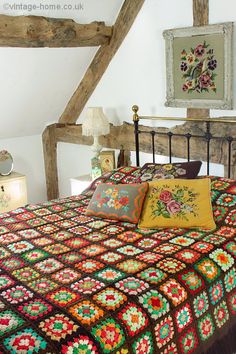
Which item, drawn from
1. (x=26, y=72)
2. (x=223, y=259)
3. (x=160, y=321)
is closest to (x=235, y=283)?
(x=223, y=259)

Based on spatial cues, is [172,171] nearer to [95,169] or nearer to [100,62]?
[95,169]

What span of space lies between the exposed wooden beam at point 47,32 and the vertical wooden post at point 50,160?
4.46 ft

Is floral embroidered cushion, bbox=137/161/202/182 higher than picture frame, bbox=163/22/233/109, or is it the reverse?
picture frame, bbox=163/22/233/109

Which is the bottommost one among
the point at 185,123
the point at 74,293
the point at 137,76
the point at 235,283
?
the point at 235,283

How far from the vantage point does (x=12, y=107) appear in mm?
4348

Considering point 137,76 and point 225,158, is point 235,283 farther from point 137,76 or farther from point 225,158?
point 137,76

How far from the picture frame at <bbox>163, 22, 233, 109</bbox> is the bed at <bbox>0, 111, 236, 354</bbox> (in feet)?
3.09

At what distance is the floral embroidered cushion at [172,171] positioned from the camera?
284 centimetres

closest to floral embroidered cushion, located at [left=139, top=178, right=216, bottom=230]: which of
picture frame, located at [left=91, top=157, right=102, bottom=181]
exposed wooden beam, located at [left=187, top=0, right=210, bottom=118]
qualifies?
exposed wooden beam, located at [left=187, top=0, right=210, bottom=118]

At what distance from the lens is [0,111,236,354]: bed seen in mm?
1587

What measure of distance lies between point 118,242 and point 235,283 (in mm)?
630

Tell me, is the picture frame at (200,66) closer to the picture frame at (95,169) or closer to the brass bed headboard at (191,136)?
the brass bed headboard at (191,136)

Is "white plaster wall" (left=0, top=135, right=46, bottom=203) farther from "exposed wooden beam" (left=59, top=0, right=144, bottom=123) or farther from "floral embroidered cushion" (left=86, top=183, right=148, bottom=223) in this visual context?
"floral embroidered cushion" (left=86, top=183, right=148, bottom=223)

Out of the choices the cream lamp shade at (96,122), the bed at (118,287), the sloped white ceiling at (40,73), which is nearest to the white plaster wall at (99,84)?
the sloped white ceiling at (40,73)
